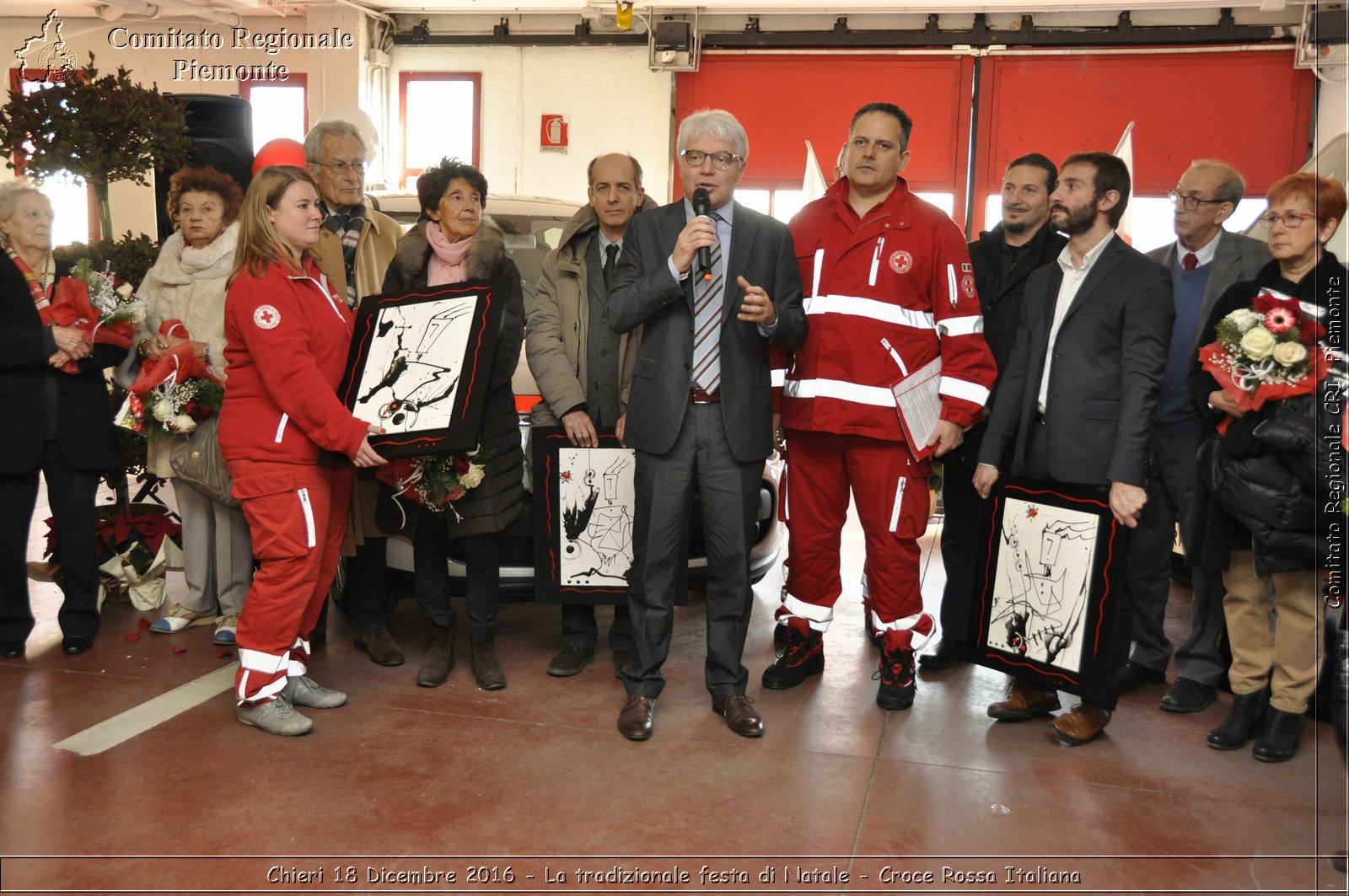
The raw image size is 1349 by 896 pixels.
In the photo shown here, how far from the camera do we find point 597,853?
266 cm

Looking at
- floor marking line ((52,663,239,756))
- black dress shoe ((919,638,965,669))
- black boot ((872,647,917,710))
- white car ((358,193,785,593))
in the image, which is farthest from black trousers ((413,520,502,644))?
black dress shoe ((919,638,965,669))

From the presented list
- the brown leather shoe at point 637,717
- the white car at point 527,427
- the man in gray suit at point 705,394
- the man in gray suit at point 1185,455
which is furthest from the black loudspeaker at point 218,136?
the man in gray suit at point 1185,455

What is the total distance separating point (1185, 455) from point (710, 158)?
2080 mm

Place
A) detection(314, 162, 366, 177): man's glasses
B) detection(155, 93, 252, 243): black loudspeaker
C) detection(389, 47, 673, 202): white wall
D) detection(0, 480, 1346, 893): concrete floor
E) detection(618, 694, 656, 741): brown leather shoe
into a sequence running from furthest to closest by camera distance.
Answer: detection(389, 47, 673, 202): white wall
detection(155, 93, 252, 243): black loudspeaker
detection(314, 162, 366, 177): man's glasses
detection(618, 694, 656, 741): brown leather shoe
detection(0, 480, 1346, 893): concrete floor

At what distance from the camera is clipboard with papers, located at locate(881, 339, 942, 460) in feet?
11.6

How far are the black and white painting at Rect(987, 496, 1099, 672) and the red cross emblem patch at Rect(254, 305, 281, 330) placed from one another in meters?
2.41

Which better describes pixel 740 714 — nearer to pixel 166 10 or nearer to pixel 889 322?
pixel 889 322

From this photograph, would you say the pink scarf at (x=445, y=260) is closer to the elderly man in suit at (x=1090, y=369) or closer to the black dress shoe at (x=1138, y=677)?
the elderly man in suit at (x=1090, y=369)

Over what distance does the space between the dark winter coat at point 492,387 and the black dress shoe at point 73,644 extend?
1.39 m

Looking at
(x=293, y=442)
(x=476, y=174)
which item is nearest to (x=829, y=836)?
(x=293, y=442)

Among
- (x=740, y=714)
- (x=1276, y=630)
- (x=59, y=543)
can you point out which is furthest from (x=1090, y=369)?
(x=59, y=543)

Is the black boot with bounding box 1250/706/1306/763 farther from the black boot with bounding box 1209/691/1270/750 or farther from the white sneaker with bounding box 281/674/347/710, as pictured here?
the white sneaker with bounding box 281/674/347/710

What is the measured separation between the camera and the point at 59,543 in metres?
4.09

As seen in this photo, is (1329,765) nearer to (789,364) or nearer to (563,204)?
(789,364)
